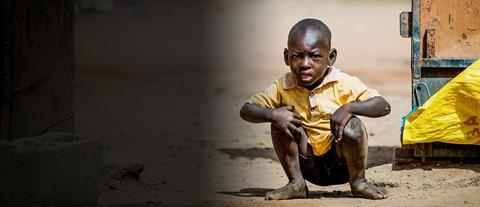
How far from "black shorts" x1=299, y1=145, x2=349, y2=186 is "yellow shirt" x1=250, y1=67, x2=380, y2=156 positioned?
0.06 metres

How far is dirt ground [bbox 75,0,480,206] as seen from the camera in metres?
5.33

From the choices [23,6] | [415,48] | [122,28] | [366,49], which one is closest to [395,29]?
[366,49]

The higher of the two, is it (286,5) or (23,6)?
(286,5)

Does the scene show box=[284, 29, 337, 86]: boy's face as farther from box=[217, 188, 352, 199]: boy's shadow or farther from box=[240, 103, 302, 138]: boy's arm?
box=[217, 188, 352, 199]: boy's shadow

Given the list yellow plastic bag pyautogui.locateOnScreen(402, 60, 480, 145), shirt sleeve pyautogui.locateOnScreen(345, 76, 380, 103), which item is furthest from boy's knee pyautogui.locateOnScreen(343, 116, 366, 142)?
yellow plastic bag pyautogui.locateOnScreen(402, 60, 480, 145)

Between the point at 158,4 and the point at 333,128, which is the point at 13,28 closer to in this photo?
the point at 333,128

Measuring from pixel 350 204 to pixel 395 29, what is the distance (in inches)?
599

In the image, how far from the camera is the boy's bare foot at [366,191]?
16.0 feet

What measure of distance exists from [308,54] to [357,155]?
58 cm

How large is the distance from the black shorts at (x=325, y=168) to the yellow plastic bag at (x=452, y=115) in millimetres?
627

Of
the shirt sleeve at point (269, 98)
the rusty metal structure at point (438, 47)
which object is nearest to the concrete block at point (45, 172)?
the shirt sleeve at point (269, 98)

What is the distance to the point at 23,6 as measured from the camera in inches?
187

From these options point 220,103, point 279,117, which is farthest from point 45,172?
point 220,103

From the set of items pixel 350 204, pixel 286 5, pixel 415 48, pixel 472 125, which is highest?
pixel 286 5
